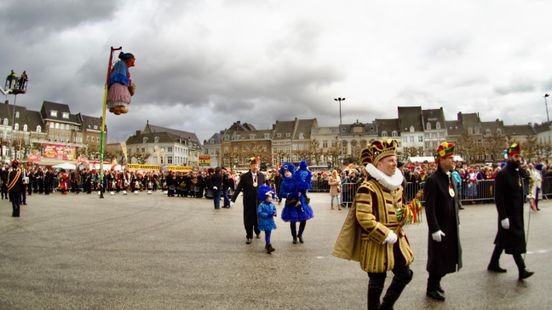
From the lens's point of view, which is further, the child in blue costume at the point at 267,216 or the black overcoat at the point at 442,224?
the child in blue costume at the point at 267,216

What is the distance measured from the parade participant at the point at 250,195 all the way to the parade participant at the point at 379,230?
4.87m

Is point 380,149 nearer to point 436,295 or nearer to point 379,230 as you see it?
point 379,230

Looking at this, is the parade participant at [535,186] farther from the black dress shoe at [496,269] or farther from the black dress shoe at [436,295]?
the black dress shoe at [436,295]

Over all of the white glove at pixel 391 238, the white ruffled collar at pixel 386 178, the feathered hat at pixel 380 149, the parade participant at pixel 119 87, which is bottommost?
the white glove at pixel 391 238

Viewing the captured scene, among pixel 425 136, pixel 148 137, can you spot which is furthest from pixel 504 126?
pixel 148 137

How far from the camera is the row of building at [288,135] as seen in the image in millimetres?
88438

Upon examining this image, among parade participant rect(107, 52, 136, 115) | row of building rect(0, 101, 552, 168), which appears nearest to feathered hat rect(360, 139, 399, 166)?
parade participant rect(107, 52, 136, 115)

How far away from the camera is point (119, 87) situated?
70.8 ft

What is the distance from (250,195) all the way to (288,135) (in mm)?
92122

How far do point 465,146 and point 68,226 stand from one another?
72971 mm

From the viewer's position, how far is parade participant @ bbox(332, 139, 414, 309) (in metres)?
3.74

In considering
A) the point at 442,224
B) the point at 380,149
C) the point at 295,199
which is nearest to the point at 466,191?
the point at 295,199

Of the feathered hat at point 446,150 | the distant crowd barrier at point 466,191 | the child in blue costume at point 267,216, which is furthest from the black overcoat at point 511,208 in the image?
the distant crowd barrier at point 466,191

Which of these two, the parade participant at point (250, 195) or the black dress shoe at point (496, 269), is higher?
the parade participant at point (250, 195)
